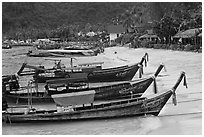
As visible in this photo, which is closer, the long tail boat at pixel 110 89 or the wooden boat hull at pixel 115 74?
the long tail boat at pixel 110 89

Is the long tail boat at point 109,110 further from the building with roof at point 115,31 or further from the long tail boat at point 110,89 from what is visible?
the building with roof at point 115,31

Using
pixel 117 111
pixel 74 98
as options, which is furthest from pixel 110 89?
pixel 74 98

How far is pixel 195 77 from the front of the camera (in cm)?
1866

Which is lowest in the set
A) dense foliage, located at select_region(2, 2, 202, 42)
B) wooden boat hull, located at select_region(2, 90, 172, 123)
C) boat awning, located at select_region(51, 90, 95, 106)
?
wooden boat hull, located at select_region(2, 90, 172, 123)

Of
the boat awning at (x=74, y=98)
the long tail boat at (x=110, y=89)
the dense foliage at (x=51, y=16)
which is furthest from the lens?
the dense foliage at (x=51, y=16)

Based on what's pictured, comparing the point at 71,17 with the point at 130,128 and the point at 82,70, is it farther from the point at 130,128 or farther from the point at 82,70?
the point at 130,128

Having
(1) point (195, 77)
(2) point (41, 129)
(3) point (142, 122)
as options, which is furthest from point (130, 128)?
(1) point (195, 77)

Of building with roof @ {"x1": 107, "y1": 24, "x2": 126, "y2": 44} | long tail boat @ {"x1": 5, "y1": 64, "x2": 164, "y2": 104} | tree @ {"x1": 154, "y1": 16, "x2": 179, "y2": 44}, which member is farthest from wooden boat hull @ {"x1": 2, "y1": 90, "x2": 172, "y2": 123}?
building with roof @ {"x1": 107, "y1": 24, "x2": 126, "y2": 44}

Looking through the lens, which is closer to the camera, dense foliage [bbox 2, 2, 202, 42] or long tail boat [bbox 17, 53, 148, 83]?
long tail boat [bbox 17, 53, 148, 83]

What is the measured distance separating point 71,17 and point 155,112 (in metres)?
145

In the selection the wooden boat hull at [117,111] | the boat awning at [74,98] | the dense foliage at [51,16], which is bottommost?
the wooden boat hull at [117,111]

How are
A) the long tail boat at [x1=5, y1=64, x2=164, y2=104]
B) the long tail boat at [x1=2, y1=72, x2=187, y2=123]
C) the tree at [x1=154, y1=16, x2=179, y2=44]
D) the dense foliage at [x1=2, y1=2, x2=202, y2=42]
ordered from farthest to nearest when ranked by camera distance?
1. the dense foliage at [x1=2, y1=2, x2=202, y2=42]
2. the tree at [x1=154, y1=16, x2=179, y2=44]
3. the long tail boat at [x1=5, y1=64, x2=164, y2=104]
4. the long tail boat at [x1=2, y1=72, x2=187, y2=123]

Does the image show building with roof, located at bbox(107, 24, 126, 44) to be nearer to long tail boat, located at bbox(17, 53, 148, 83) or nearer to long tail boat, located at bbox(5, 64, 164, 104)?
long tail boat, located at bbox(17, 53, 148, 83)

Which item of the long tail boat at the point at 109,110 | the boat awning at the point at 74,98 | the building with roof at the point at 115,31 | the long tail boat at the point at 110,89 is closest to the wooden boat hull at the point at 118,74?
the long tail boat at the point at 110,89
